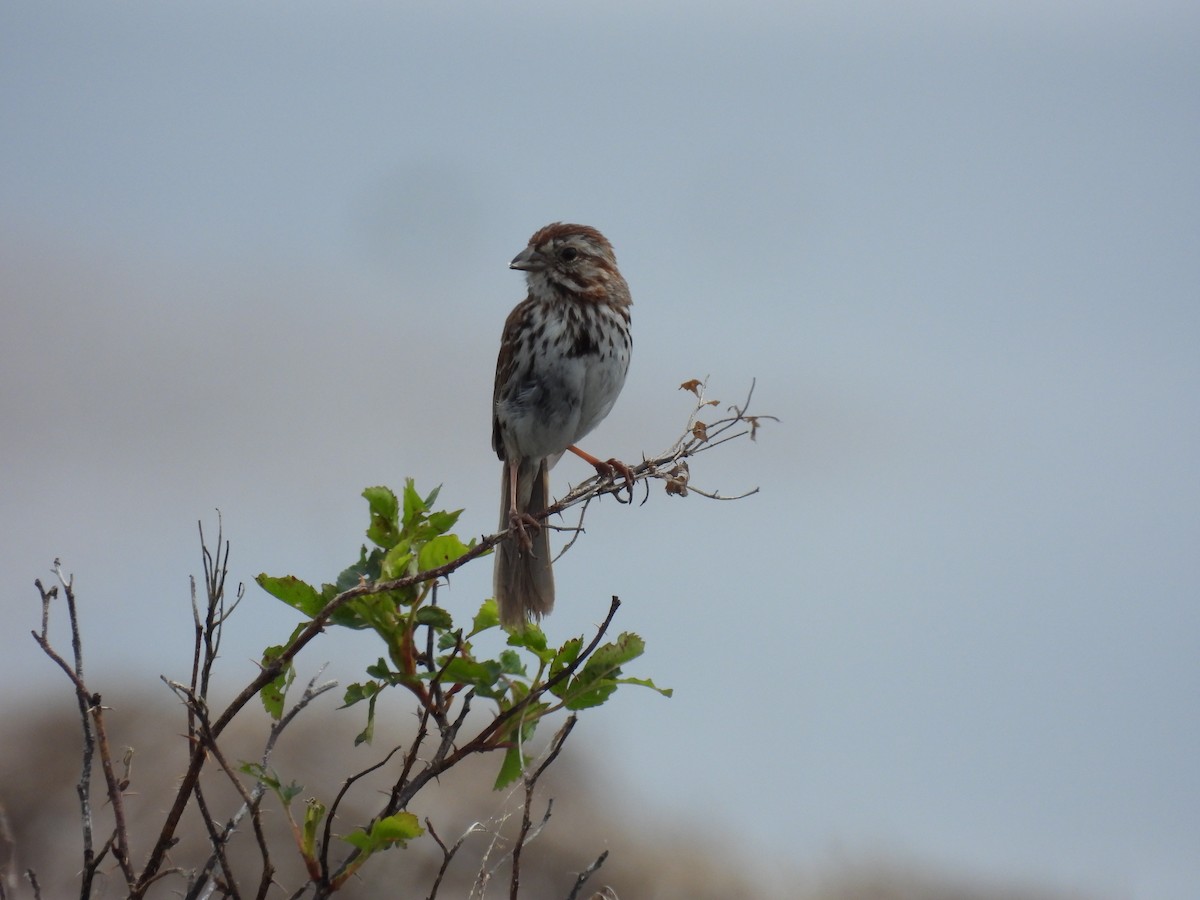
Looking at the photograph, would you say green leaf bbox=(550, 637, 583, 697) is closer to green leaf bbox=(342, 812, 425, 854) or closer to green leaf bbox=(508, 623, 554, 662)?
green leaf bbox=(508, 623, 554, 662)

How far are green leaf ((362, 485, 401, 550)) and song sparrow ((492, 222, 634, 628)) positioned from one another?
2.36 metres

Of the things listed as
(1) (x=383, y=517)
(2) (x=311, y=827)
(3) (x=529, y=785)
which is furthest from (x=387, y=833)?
(1) (x=383, y=517)

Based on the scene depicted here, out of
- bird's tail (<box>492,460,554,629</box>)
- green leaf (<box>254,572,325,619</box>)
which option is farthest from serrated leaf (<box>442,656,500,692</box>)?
bird's tail (<box>492,460,554,629</box>)

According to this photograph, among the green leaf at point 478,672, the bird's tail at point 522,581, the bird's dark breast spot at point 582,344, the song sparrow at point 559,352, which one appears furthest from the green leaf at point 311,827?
the bird's dark breast spot at point 582,344

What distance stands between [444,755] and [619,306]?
329cm

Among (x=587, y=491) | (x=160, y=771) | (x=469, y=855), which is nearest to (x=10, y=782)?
(x=160, y=771)

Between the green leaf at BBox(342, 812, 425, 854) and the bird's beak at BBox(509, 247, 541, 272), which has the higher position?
the bird's beak at BBox(509, 247, 541, 272)

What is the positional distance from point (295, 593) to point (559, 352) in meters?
2.80

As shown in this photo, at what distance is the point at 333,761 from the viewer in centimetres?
684

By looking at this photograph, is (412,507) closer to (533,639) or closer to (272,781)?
(533,639)

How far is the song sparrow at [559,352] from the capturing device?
498 centimetres

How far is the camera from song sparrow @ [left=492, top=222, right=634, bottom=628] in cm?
498

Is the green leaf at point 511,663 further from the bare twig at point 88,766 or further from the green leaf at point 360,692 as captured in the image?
the bare twig at point 88,766

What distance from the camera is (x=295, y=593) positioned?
7.43 ft
